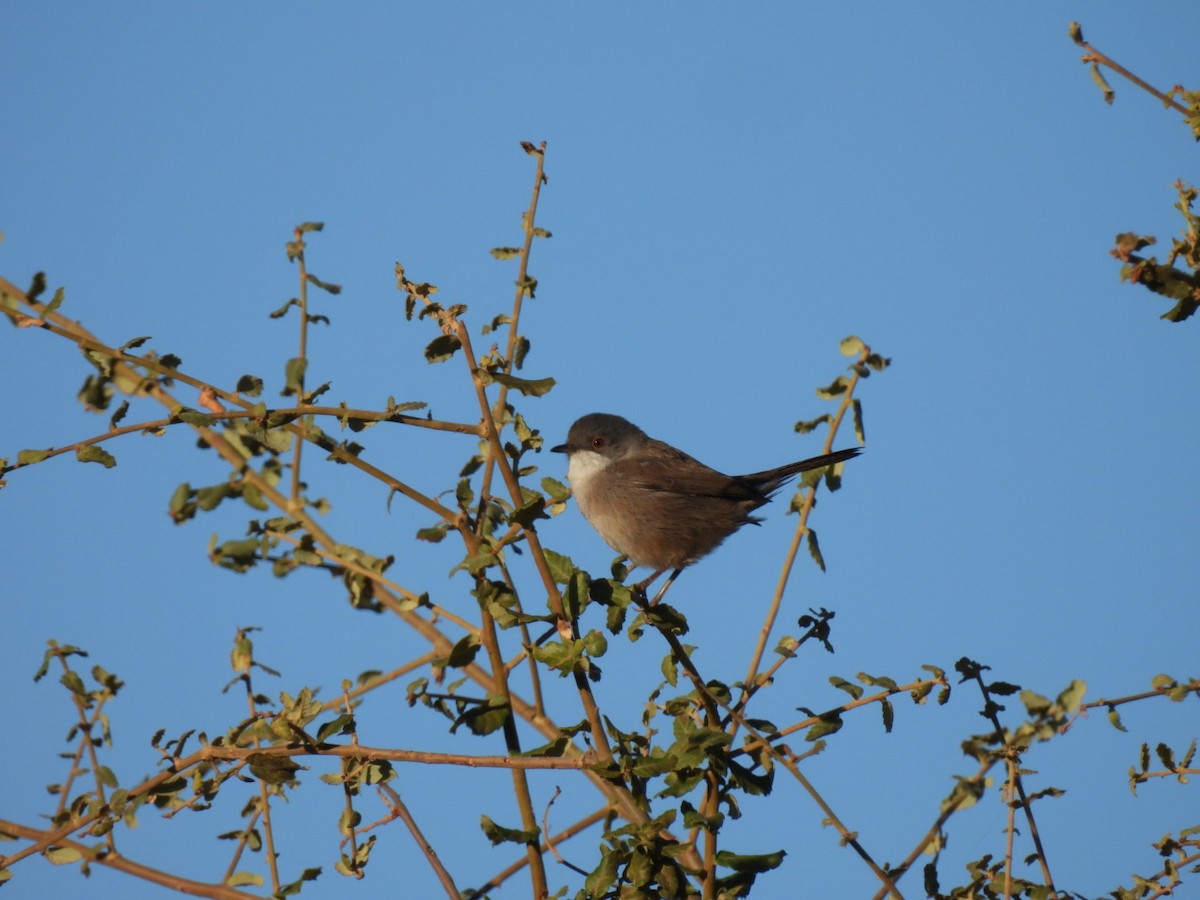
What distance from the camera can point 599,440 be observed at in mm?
8172

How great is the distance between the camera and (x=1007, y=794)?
9.23ft

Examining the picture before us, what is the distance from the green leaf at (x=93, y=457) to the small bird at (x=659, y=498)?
4.69 metres

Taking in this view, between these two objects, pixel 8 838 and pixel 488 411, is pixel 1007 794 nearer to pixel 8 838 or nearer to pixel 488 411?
pixel 488 411

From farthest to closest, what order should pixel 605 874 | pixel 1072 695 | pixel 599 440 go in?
pixel 599 440 < pixel 605 874 < pixel 1072 695

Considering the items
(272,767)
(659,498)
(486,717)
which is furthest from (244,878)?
(659,498)

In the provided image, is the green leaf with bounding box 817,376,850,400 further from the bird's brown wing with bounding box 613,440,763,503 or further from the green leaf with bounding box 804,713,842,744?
the bird's brown wing with bounding box 613,440,763,503

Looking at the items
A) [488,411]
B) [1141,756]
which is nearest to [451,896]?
[488,411]

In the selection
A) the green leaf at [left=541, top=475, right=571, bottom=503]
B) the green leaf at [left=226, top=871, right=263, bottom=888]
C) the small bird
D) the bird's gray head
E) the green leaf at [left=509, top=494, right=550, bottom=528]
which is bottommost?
the green leaf at [left=226, top=871, right=263, bottom=888]

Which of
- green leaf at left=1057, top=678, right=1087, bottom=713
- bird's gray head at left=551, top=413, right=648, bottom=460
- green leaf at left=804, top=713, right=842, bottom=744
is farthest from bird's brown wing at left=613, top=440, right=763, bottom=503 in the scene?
green leaf at left=1057, top=678, right=1087, bottom=713

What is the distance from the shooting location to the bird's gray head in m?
8.13

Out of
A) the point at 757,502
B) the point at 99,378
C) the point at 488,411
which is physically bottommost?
the point at 488,411

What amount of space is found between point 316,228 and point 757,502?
412cm

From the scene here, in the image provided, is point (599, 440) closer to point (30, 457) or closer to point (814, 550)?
point (814, 550)

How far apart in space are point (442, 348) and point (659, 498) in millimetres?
4548
